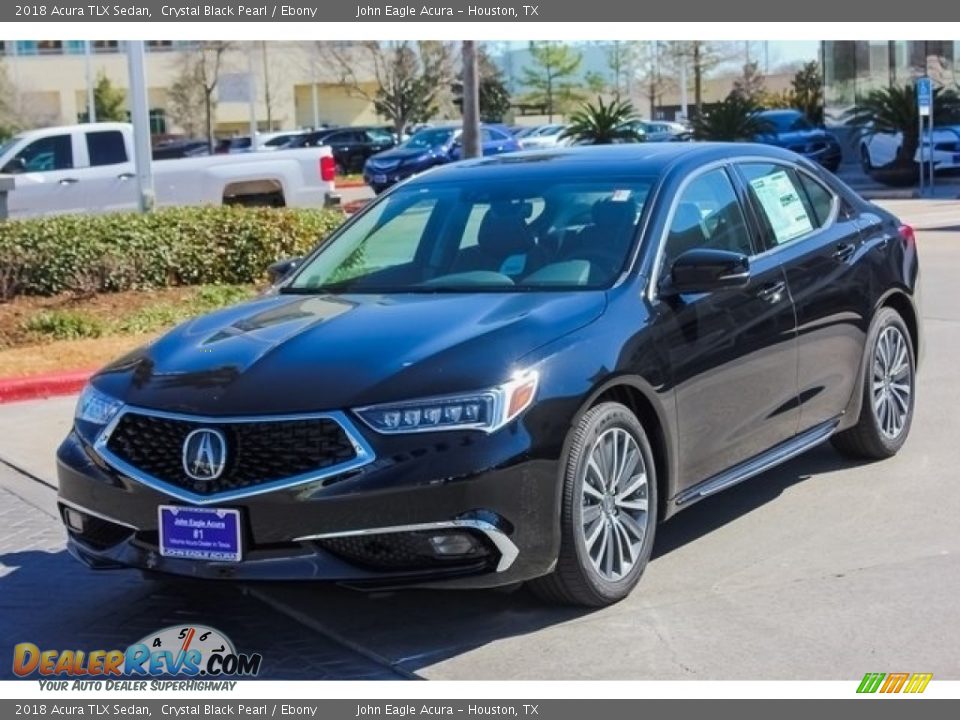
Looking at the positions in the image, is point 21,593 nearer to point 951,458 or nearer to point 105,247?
point 951,458

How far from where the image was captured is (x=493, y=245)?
5.97m

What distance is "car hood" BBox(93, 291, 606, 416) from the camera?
4.75 m

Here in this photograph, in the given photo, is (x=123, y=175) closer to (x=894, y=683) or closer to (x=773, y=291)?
(x=773, y=291)

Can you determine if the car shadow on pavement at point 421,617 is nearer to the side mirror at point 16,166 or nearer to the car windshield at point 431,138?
the side mirror at point 16,166

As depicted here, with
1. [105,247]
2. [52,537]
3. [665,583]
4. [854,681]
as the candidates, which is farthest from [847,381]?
[105,247]

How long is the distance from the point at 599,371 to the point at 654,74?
61.7 metres

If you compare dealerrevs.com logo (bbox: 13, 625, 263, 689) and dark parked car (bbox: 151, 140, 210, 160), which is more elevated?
dark parked car (bbox: 151, 140, 210, 160)

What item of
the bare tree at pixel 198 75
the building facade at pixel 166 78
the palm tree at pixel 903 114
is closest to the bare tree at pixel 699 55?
the building facade at pixel 166 78

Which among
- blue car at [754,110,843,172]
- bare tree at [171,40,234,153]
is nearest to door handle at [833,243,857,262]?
blue car at [754,110,843,172]

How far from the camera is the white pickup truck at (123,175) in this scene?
19.5 m

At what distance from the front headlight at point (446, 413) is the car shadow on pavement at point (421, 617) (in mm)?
581

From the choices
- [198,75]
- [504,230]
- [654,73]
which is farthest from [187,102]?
[504,230]

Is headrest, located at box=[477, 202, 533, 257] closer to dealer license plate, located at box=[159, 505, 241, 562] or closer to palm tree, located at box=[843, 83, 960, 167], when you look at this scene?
dealer license plate, located at box=[159, 505, 241, 562]

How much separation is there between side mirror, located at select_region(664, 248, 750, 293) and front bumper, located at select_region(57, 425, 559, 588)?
111cm
